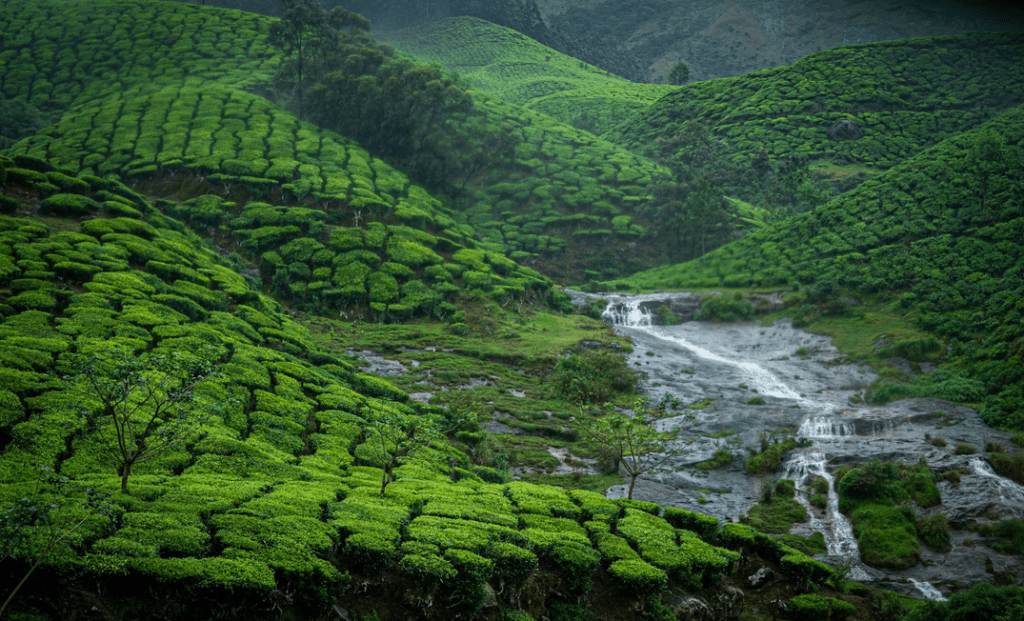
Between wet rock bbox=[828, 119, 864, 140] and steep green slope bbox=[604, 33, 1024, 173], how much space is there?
27.7 inches

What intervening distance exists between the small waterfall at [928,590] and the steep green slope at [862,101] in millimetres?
83108

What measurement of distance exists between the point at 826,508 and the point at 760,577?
9.31 m

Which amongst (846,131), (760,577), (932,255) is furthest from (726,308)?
(846,131)

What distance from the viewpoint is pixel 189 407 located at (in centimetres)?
2050

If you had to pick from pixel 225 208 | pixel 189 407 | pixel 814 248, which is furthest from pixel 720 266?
pixel 189 407

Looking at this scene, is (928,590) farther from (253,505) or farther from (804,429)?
(253,505)

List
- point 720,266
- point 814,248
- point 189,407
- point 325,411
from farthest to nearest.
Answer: point 720,266 → point 814,248 → point 325,411 → point 189,407

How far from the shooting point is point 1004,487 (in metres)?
26.2

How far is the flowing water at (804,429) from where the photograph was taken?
2517 cm

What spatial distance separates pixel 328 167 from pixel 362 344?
90.8 ft

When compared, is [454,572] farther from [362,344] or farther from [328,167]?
[328,167]

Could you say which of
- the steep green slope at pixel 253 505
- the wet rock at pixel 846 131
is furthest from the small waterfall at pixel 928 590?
the wet rock at pixel 846 131

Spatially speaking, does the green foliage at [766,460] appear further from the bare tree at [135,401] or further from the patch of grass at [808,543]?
the bare tree at [135,401]

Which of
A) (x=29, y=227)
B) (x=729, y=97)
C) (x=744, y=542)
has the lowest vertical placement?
(x=744, y=542)
